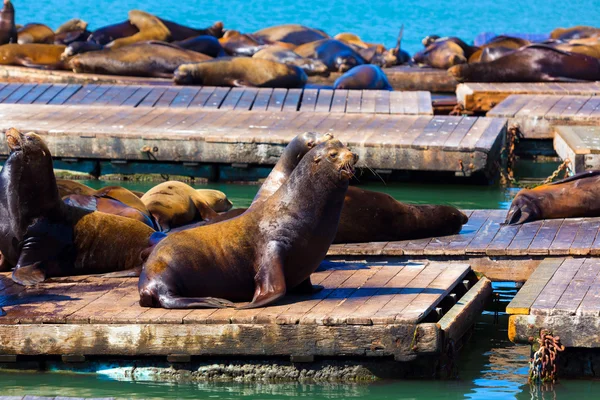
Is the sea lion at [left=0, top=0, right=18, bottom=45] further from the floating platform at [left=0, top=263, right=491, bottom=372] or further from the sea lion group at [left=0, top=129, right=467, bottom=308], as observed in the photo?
the floating platform at [left=0, top=263, right=491, bottom=372]

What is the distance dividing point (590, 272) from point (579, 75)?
1018 cm

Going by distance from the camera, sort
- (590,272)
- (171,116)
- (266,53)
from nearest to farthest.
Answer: (590,272)
(171,116)
(266,53)

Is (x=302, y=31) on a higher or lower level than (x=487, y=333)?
lower

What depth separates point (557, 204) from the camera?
8031 mm

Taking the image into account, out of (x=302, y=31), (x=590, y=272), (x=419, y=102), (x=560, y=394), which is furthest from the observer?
(x=302, y=31)

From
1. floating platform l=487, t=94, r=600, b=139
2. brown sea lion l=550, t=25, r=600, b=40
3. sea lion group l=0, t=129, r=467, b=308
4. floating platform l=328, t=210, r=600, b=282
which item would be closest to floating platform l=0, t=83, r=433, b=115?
floating platform l=487, t=94, r=600, b=139

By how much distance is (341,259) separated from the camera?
729 centimetres

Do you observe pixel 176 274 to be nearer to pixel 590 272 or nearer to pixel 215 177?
pixel 590 272

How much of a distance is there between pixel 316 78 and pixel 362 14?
178ft

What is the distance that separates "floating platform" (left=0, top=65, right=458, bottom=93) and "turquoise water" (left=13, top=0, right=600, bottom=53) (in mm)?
33911

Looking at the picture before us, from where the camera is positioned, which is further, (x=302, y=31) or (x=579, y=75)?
(x=302, y=31)

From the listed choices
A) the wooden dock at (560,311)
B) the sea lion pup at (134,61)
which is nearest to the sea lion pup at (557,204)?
the wooden dock at (560,311)

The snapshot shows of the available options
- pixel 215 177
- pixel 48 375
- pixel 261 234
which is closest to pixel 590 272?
pixel 261 234

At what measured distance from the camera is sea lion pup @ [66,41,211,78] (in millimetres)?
17125
